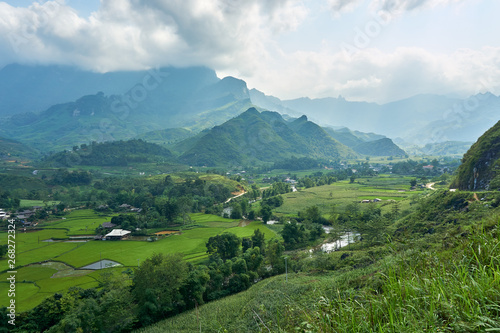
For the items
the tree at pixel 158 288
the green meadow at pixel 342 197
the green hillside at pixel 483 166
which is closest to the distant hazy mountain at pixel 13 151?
the green meadow at pixel 342 197

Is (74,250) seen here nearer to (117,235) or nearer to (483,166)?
(117,235)

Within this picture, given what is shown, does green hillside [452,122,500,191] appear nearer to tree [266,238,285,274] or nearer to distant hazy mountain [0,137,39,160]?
tree [266,238,285,274]

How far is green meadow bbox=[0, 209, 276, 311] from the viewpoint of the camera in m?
27.9

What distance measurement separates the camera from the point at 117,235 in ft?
144

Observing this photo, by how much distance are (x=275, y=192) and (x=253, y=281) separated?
4894cm

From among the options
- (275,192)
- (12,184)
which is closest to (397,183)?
(275,192)

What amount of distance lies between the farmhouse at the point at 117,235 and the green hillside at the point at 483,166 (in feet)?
191

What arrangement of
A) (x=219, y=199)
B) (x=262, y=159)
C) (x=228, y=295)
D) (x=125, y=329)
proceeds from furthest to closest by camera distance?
(x=262, y=159) → (x=219, y=199) → (x=228, y=295) → (x=125, y=329)

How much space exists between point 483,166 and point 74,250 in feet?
216

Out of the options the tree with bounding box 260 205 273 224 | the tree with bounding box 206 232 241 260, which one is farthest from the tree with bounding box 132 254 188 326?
the tree with bounding box 260 205 273 224

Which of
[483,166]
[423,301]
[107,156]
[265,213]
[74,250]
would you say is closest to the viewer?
[423,301]

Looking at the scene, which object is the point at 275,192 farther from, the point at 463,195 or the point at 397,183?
the point at 463,195

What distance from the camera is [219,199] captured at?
249 feet

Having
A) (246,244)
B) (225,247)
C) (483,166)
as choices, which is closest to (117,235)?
(225,247)
